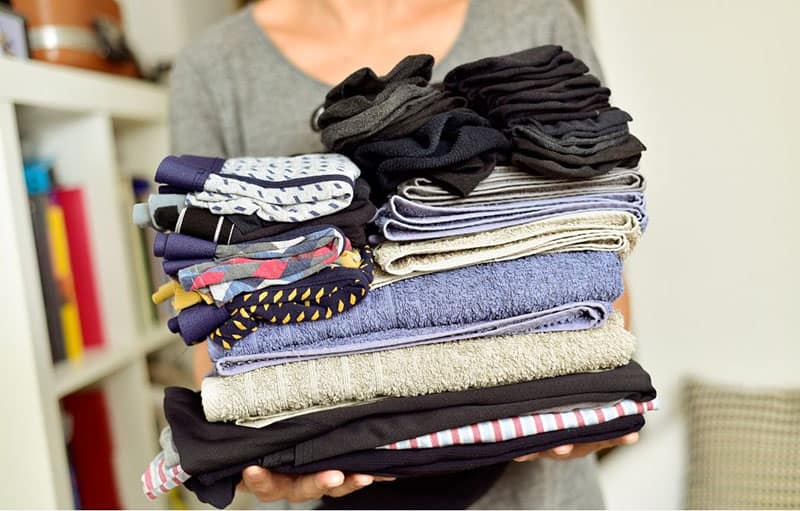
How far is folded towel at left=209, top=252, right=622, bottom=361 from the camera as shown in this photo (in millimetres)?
469

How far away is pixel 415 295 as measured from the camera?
1.58 feet

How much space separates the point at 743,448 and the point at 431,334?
0.51 meters

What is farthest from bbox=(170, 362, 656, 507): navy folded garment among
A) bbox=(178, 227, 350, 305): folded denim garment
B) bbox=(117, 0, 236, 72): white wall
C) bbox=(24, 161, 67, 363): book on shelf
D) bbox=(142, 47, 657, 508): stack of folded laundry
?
bbox=(117, 0, 236, 72): white wall

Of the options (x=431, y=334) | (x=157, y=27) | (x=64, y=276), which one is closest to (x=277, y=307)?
(x=431, y=334)

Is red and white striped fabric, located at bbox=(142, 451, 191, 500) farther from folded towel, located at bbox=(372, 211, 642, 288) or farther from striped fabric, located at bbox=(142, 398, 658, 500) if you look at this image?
folded towel, located at bbox=(372, 211, 642, 288)

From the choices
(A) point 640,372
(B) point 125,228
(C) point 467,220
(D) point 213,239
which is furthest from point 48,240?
(A) point 640,372

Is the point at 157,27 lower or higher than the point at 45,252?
higher

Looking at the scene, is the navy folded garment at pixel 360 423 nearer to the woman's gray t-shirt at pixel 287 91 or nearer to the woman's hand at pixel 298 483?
the woman's hand at pixel 298 483

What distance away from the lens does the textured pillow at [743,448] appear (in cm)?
71

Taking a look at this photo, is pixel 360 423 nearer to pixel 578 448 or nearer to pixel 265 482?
pixel 265 482

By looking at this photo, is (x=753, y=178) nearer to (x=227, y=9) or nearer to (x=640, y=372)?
(x=640, y=372)

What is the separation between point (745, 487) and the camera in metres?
0.72

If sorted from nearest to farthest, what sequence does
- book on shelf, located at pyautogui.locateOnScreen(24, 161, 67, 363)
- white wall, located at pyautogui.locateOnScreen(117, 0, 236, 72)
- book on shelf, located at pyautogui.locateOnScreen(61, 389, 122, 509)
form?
1. book on shelf, located at pyautogui.locateOnScreen(24, 161, 67, 363)
2. book on shelf, located at pyautogui.locateOnScreen(61, 389, 122, 509)
3. white wall, located at pyautogui.locateOnScreen(117, 0, 236, 72)

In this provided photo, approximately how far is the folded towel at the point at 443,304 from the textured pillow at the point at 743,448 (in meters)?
0.38
